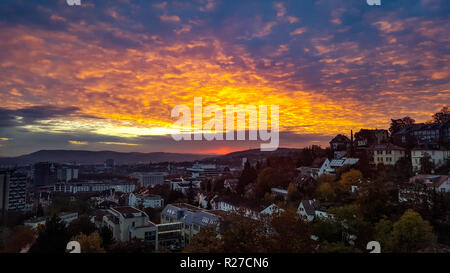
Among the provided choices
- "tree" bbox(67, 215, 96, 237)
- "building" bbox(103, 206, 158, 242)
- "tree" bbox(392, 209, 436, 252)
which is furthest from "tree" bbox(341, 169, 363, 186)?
"tree" bbox(67, 215, 96, 237)

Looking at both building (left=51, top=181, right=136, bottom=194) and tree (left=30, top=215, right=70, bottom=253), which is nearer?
tree (left=30, top=215, right=70, bottom=253)

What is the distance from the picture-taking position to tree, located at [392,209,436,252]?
9.12 metres

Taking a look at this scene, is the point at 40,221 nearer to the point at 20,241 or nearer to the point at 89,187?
the point at 20,241

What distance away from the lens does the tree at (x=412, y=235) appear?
912 centimetres

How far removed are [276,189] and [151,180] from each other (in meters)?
50.6

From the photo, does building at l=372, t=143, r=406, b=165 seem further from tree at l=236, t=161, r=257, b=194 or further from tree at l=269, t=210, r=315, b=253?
tree at l=269, t=210, r=315, b=253

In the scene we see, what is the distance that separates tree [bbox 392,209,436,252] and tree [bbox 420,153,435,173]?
7.90 metres

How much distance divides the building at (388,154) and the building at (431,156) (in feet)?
3.84

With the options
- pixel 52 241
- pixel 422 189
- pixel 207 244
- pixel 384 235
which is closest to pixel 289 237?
pixel 207 244

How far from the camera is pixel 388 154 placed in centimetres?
1853

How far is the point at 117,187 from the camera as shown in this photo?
51812mm

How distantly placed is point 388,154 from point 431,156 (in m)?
2.42
